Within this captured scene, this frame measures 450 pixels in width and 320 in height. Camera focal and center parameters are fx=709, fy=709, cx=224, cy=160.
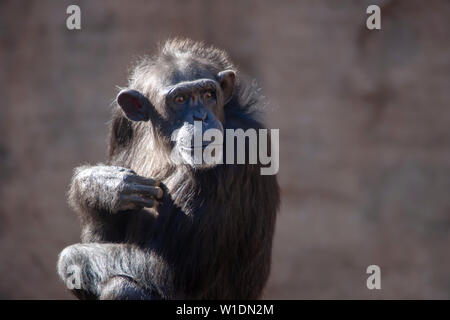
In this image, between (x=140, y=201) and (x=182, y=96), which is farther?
(x=182, y=96)

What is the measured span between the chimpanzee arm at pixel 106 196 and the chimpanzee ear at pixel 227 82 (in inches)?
36.7

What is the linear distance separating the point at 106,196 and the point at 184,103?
0.88 meters

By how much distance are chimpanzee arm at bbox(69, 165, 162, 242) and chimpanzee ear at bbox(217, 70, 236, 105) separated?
0.93m

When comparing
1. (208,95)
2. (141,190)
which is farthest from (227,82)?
(141,190)

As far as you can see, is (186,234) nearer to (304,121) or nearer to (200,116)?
(200,116)

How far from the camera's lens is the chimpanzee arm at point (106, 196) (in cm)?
493

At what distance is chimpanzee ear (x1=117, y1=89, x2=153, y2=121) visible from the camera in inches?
211

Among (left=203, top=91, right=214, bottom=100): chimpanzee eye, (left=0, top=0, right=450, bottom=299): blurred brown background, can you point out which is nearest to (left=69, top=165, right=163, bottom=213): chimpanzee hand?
(left=203, top=91, right=214, bottom=100): chimpanzee eye

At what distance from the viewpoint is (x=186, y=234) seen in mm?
4977

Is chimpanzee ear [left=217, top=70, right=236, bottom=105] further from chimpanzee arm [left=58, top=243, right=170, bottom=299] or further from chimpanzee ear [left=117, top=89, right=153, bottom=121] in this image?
chimpanzee arm [left=58, top=243, right=170, bottom=299]

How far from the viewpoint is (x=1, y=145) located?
10297 mm

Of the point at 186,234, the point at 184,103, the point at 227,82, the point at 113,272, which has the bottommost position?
the point at 113,272

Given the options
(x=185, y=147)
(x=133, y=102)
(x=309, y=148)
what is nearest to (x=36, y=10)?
(x=309, y=148)

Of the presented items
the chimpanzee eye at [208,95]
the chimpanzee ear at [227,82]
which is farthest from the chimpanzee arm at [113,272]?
the chimpanzee ear at [227,82]
